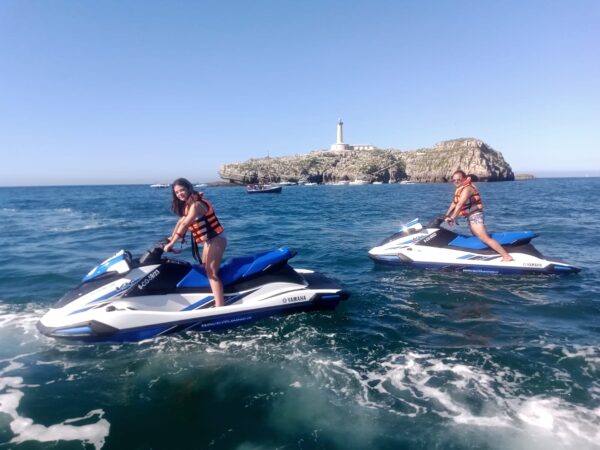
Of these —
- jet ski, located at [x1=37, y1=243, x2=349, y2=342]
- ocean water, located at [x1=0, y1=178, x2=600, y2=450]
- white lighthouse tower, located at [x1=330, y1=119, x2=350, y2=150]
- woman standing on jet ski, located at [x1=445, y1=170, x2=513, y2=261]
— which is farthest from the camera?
white lighthouse tower, located at [x1=330, y1=119, x2=350, y2=150]

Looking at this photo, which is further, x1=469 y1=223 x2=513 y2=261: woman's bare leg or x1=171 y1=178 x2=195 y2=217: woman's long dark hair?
x1=469 y1=223 x2=513 y2=261: woman's bare leg

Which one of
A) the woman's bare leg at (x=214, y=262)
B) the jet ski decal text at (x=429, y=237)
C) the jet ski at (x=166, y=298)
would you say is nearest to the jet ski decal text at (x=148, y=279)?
the jet ski at (x=166, y=298)

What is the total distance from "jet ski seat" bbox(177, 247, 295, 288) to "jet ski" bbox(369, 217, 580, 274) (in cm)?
429

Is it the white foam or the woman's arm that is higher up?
the woman's arm

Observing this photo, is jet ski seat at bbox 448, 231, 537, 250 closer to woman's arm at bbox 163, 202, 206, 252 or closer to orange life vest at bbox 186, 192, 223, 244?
orange life vest at bbox 186, 192, 223, 244

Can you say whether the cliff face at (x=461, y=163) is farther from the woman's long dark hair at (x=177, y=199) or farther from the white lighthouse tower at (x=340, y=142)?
the woman's long dark hair at (x=177, y=199)

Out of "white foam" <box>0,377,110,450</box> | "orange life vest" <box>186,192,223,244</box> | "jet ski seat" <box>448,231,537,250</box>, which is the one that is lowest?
"white foam" <box>0,377,110,450</box>

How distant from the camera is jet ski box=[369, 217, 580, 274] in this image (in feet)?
29.3

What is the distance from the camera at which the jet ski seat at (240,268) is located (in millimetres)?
6117

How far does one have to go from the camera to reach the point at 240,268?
21.3 feet

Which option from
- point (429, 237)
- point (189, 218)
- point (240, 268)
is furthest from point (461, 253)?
point (189, 218)

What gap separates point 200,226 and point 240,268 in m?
1.15

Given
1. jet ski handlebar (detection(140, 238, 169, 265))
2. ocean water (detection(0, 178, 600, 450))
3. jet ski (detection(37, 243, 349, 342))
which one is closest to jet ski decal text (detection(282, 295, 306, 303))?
jet ski (detection(37, 243, 349, 342))

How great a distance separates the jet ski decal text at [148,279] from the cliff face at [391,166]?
111m
